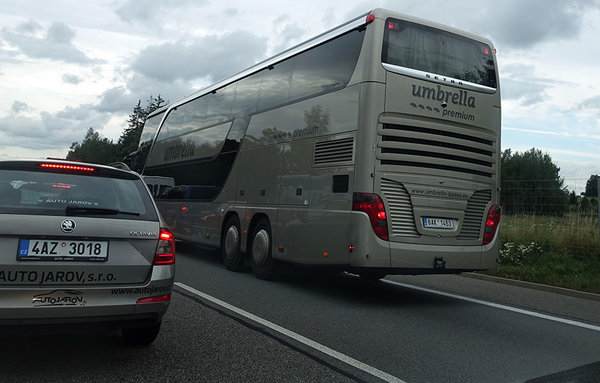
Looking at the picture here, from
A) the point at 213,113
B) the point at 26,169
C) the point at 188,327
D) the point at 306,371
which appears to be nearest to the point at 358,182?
the point at 188,327

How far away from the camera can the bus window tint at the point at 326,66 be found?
26.9ft

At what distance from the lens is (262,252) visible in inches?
395

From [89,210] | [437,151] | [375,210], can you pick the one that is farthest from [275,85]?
[89,210]

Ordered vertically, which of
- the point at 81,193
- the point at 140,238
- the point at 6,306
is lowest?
the point at 6,306

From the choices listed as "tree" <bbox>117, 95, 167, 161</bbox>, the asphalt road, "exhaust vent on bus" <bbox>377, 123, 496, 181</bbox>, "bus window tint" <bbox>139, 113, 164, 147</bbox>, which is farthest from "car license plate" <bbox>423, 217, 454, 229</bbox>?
"tree" <bbox>117, 95, 167, 161</bbox>

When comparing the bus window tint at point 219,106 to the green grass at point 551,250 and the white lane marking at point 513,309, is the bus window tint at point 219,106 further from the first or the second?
the green grass at point 551,250

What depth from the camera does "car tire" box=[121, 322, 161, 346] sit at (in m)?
4.94

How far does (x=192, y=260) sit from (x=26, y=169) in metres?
8.86

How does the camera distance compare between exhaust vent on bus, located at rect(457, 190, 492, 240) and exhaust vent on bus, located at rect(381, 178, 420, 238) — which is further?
exhaust vent on bus, located at rect(457, 190, 492, 240)

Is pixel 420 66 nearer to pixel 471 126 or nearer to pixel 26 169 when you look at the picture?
pixel 471 126

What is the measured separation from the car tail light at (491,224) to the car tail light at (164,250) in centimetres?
535

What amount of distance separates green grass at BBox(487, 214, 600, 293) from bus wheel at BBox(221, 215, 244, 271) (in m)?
5.21

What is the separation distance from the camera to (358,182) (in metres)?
7.66

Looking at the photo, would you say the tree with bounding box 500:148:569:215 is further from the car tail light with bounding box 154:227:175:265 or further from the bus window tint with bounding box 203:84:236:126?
the car tail light with bounding box 154:227:175:265
